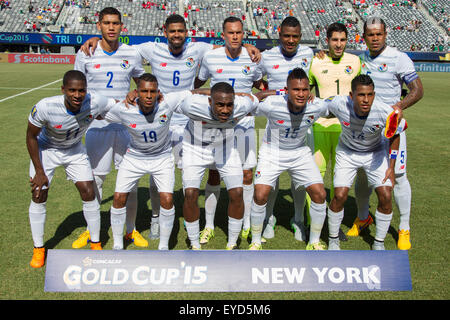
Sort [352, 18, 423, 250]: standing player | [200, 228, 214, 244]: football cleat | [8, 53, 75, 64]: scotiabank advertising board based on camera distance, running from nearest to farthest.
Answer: [352, 18, 423, 250]: standing player < [200, 228, 214, 244]: football cleat < [8, 53, 75, 64]: scotiabank advertising board

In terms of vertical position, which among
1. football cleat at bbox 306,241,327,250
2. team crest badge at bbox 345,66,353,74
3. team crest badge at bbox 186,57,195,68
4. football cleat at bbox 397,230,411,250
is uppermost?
team crest badge at bbox 345,66,353,74

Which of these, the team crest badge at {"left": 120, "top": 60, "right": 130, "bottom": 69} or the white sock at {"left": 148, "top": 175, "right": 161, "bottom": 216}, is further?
the white sock at {"left": 148, "top": 175, "right": 161, "bottom": 216}

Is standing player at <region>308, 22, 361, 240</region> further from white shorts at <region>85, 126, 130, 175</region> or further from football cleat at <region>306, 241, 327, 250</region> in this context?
white shorts at <region>85, 126, 130, 175</region>

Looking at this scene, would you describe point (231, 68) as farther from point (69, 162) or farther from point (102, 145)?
point (69, 162)

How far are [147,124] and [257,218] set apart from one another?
159 centimetres

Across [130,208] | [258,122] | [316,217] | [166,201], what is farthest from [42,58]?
[316,217]

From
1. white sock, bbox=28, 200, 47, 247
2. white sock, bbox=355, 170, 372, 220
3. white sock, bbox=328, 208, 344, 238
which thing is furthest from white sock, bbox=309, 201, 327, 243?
white sock, bbox=28, 200, 47, 247

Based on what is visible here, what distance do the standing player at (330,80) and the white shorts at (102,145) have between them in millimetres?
2361

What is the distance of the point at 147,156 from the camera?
4797mm

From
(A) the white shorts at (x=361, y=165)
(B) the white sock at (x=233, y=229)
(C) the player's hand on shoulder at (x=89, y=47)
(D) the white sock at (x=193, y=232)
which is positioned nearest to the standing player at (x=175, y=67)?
(C) the player's hand on shoulder at (x=89, y=47)

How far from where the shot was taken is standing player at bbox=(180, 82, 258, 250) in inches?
183

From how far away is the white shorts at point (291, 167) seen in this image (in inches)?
191

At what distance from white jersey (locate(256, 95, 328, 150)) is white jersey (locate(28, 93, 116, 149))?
1.74 meters

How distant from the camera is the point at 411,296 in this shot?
161 inches
